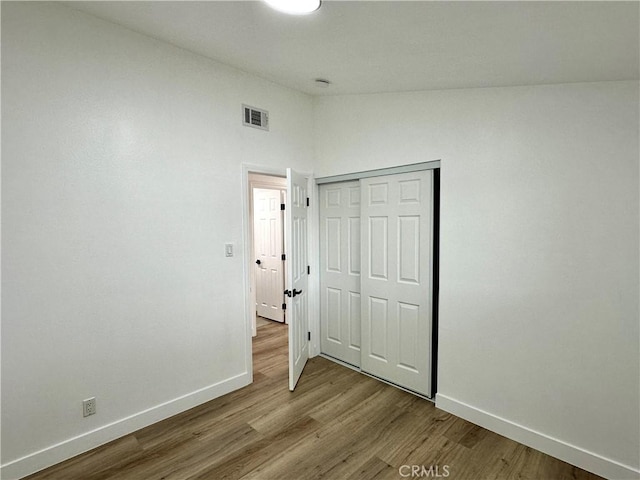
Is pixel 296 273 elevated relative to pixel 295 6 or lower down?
lower down

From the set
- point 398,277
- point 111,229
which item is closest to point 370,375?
point 398,277

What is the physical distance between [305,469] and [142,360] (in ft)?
4.60

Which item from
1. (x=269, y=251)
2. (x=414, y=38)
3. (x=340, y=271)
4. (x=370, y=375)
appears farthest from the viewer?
(x=269, y=251)

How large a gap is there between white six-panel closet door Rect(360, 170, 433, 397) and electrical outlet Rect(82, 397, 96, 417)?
225 cm

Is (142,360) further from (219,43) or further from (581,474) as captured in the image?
(581,474)

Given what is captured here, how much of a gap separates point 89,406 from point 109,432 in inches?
9.8

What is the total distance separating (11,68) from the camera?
5.95 feet

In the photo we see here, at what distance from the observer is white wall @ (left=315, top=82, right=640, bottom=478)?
1.85 meters

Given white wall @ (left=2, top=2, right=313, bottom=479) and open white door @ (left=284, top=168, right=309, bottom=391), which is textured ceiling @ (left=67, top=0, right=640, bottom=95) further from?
open white door @ (left=284, top=168, right=309, bottom=391)

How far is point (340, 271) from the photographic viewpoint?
349 cm

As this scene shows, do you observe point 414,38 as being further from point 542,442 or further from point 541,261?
point 542,442

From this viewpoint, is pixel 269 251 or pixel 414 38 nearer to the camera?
pixel 414 38

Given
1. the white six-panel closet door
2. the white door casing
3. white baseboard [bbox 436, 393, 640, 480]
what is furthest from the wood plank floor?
the white door casing

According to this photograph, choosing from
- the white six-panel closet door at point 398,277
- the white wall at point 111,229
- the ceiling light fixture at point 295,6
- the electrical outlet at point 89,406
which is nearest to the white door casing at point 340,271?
the white six-panel closet door at point 398,277
